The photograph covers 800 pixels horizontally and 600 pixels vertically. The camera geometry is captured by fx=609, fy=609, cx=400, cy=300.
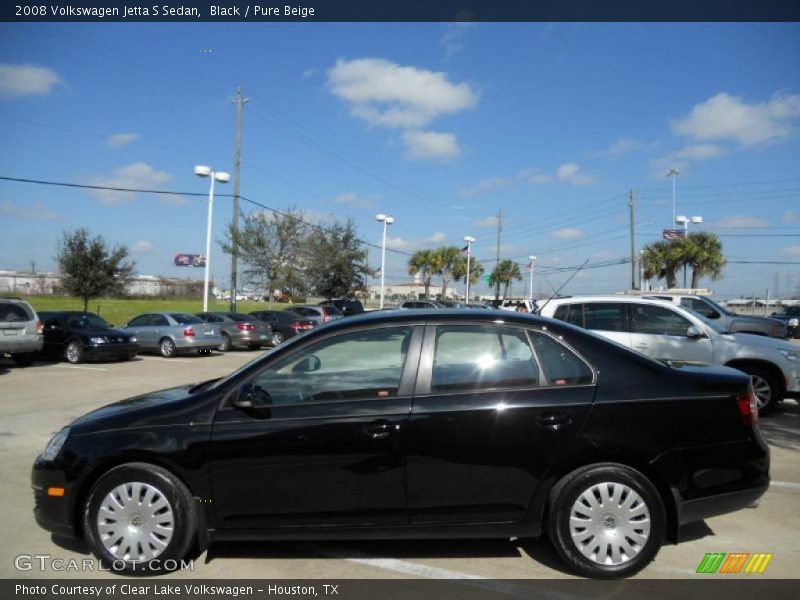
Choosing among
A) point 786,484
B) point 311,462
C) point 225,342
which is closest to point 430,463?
point 311,462

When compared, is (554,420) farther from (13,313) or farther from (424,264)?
(424,264)

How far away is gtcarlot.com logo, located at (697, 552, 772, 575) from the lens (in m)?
3.87

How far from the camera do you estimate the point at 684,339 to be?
881 centimetres

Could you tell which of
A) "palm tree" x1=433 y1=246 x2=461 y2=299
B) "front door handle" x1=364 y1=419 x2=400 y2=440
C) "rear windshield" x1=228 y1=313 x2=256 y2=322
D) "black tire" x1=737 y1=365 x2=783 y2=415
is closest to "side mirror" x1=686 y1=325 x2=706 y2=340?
"black tire" x1=737 y1=365 x2=783 y2=415

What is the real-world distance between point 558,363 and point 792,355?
626 centimetres

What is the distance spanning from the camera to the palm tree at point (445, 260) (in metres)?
62.0

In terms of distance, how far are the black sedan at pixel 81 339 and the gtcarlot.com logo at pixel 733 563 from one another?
51.1 ft

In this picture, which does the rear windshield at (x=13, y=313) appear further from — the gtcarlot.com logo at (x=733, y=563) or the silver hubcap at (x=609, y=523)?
the gtcarlot.com logo at (x=733, y=563)

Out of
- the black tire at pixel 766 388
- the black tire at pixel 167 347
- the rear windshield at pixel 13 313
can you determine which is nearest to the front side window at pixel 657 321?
the black tire at pixel 766 388

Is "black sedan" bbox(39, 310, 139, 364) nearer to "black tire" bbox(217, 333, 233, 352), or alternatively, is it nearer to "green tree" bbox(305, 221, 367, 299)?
"black tire" bbox(217, 333, 233, 352)

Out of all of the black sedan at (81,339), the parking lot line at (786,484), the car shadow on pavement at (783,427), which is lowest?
the parking lot line at (786,484)

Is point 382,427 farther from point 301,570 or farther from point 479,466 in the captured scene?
point 301,570

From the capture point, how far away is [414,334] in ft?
13.0

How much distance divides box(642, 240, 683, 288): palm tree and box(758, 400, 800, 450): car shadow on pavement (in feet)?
115
